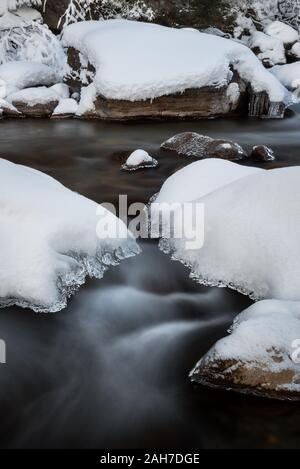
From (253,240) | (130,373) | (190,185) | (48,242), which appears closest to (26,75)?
(190,185)

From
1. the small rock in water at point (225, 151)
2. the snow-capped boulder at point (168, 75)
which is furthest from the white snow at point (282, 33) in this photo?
the small rock in water at point (225, 151)

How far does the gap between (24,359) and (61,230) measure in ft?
2.92

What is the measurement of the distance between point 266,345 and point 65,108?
7.58m

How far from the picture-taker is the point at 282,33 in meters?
13.4

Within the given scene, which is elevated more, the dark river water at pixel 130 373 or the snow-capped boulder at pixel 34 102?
the snow-capped boulder at pixel 34 102

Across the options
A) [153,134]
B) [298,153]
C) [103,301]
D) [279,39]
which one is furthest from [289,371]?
[279,39]

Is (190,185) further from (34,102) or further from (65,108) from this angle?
(34,102)

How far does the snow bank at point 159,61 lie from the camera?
7.97m

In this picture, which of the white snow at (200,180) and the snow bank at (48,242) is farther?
the white snow at (200,180)

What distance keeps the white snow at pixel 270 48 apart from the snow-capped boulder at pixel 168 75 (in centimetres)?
375

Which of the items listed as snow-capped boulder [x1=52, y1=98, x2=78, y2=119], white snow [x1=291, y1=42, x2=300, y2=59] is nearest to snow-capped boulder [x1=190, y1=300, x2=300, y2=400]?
snow-capped boulder [x1=52, y1=98, x2=78, y2=119]

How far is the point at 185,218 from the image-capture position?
3.38m

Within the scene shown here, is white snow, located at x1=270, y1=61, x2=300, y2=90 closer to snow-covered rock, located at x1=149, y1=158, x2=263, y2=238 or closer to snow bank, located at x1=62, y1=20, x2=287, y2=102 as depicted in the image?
snow bank, located at x1=62, y1=20, x2=287, y2=102

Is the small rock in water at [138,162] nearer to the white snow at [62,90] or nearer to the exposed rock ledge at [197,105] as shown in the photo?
the exposed rock ledge at [197,105]
